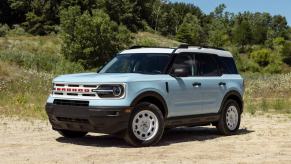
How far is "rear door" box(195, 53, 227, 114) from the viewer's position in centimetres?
1038

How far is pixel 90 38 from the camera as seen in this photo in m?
76.9

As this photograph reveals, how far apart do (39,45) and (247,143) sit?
65.3m

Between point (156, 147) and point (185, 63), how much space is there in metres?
1.96

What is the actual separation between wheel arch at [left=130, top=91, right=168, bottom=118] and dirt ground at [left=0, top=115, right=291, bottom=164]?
0.69 metres

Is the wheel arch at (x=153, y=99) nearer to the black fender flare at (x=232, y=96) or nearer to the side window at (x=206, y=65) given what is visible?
the side window at (x=206, y=65)

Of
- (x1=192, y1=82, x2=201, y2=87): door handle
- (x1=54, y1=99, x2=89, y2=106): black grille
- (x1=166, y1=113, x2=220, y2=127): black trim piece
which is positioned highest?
(x1=192, y1=82, x2=201, y2=87): door handle

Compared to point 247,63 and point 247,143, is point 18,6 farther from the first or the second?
point 247,143

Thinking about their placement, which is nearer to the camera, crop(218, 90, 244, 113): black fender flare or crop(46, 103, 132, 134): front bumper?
crop(46, 103, 132, 134): front bumper

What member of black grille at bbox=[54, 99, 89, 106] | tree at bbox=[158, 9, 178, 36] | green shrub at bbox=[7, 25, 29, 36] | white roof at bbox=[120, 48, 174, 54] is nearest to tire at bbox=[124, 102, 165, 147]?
black grille at bbox=[54, 99, 89, 106]

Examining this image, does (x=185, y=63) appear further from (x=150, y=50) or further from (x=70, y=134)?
(x=70, y=134)

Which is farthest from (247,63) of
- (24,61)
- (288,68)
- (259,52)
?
(24,61)

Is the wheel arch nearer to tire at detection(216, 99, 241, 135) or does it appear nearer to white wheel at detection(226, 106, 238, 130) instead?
tire at detection(216, 99, 241, 135)

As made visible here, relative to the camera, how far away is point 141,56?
400 inches

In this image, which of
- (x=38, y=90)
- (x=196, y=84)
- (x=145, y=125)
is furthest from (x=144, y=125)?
(x=38, y=90)
